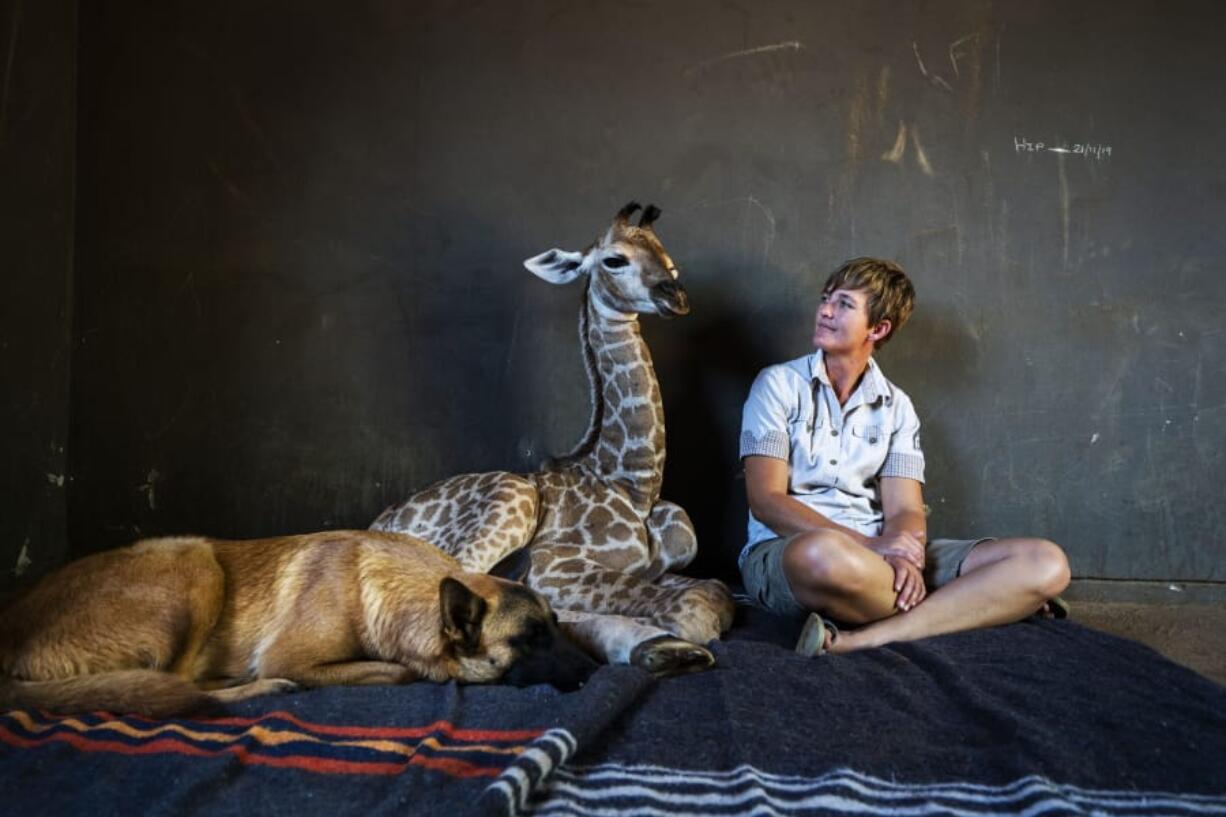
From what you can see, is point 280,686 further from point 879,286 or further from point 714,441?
point 879,286

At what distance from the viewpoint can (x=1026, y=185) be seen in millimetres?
4902

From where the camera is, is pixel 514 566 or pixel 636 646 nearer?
pixel 636 646

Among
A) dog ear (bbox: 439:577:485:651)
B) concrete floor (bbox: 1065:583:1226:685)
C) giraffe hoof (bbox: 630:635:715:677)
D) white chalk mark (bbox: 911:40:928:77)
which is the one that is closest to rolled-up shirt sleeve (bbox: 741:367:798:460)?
giraffe hoof (bbox: 630:635:715:677)

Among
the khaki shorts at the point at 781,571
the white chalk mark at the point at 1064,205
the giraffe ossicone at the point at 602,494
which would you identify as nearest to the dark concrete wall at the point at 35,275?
the giraffe ossicone at the point at 602,494

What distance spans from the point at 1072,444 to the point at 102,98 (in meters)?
5.29

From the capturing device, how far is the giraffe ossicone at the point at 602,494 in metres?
4.10

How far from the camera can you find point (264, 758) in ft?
7.41

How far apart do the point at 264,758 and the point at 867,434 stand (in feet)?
9.59

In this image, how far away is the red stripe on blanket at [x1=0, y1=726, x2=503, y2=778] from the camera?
2.20 meters

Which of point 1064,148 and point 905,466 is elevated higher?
point 1064,148

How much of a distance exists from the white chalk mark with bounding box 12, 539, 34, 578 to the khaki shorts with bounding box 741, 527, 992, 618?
331 cm

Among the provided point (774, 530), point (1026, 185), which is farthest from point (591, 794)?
point (1026, 185)

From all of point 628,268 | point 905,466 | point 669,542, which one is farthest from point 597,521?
point 905,466

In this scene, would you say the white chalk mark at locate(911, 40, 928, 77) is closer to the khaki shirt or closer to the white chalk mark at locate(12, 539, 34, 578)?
the khaki shirt
